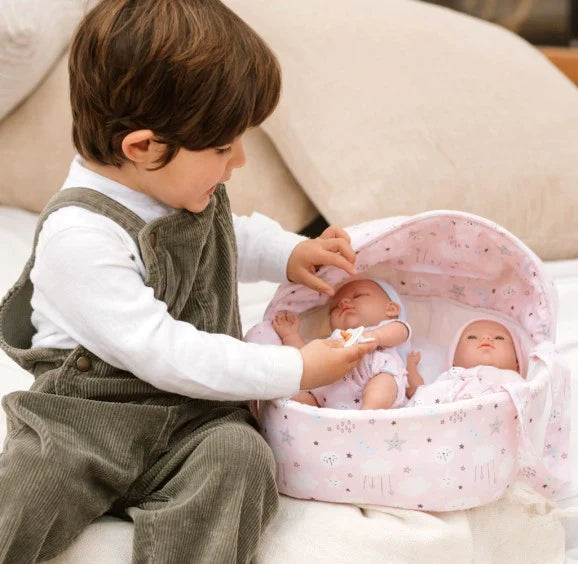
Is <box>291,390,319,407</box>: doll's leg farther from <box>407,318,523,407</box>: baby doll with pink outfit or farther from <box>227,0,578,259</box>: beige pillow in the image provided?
<box>227,0,578,259</box>: beige pillow

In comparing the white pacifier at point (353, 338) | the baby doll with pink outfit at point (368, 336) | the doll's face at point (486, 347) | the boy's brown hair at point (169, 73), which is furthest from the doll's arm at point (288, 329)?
the boy's brown hair at point (169, 73)

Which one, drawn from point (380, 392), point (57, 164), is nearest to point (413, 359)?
point (380, 392)

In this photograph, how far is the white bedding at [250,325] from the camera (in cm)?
92

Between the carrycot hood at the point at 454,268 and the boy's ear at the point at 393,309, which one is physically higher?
the carrycot hood at the point at 454,268

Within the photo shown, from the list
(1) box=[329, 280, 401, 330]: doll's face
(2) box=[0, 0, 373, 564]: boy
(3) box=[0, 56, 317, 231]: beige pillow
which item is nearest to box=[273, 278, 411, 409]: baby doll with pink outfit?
(1) box=[329, 280, 401, 330]: doll's face

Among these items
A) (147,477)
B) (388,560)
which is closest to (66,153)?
(147,477)

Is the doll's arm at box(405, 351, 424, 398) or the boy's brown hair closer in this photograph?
the boy's brown hair

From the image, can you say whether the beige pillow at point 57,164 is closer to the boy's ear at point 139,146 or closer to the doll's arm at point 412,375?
the doll's arm at point 412,375

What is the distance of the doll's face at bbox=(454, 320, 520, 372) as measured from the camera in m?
1.18

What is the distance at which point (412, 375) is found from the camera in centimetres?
120

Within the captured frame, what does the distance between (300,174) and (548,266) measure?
0.45 m

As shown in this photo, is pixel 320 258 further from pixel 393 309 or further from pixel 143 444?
pixel 143 444

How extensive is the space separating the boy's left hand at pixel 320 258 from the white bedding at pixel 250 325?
23cm

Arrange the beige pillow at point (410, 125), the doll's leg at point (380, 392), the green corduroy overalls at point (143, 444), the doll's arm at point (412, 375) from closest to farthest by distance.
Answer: the green corduroy overalls at point (143, 444)
the doll's leg at point (380, 392)
the doll's arm at point (412, 375)
the beige pillow at point (410, 125)
